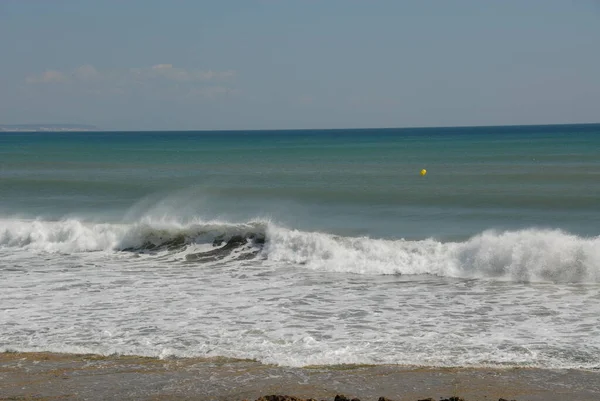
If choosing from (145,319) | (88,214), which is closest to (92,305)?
(145,319)

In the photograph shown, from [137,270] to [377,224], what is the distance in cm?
794

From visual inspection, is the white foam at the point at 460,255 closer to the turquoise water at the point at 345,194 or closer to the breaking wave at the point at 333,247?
the breaking wave at the point at 333,247

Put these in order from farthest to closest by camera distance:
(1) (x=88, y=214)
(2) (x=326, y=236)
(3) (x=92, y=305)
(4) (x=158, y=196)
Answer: (4) (x=158, y=196) → (1) (x=88, y=214) → (2) (x=326, y=236) → (3) (x=92, y=305)

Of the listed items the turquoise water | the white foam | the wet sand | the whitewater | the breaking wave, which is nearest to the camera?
the wet sand

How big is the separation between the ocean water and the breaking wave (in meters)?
0.05

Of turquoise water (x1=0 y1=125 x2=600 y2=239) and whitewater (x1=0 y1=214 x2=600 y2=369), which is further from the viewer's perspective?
turquoise water (x1=0 y1=125 x2=600 y2=239)

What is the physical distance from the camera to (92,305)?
529 inches

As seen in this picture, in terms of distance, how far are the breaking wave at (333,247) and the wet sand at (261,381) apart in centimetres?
696

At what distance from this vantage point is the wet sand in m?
8.75

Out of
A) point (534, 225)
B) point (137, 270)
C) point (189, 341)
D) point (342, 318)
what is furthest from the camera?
point (534, 225)

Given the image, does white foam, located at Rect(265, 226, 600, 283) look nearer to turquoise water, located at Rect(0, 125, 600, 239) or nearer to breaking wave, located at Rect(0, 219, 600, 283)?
breaking wave, located at Rect(0, 219, 600, 283)

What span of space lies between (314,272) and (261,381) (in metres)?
7.90

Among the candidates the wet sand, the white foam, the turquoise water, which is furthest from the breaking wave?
the wet sand

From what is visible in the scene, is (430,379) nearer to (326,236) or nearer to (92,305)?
(92,305)
